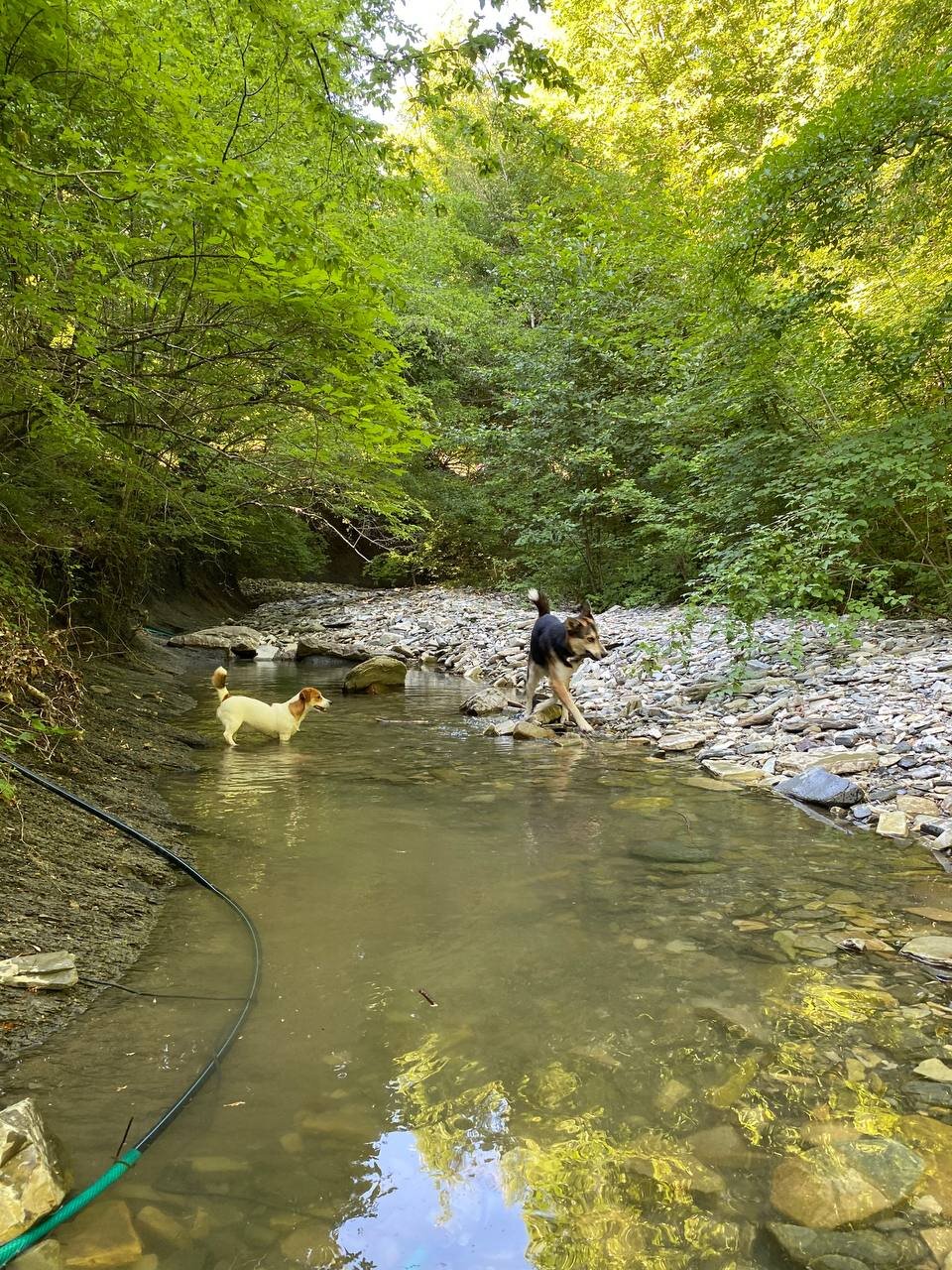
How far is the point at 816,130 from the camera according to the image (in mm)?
6211

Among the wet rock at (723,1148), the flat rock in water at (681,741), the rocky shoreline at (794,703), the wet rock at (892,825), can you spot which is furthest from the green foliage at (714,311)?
the wet rock at (723,1148)

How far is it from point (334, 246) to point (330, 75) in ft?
4.24

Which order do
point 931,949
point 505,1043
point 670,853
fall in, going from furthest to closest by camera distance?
point 670,853 < point 931,949 < point 505,1043

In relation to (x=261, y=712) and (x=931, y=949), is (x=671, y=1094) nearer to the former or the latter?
(x=931, y=949)

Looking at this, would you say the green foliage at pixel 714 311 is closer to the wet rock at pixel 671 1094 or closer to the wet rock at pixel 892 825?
the wet rock at pixel 892 825

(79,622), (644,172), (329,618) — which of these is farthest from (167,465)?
(644,172)

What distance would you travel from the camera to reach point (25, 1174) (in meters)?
1.50

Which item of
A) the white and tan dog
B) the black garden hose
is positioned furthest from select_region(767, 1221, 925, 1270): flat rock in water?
the white and tan dog

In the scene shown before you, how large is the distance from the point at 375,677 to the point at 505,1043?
8.33 meters

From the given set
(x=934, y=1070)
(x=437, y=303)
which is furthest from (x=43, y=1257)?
(x=437, y=303)

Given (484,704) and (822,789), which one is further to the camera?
(484,704)

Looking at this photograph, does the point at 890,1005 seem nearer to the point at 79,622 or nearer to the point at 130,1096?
the point at 130,1096

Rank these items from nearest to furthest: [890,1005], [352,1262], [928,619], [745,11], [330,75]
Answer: [352,1262] → [890,1005] → [330,75] → [928,619] → [745,11]

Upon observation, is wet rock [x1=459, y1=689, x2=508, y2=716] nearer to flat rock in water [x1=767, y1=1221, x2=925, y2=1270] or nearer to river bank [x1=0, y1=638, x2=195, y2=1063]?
river bank [x1=0, y1=638, x2=195, y2=1063]
